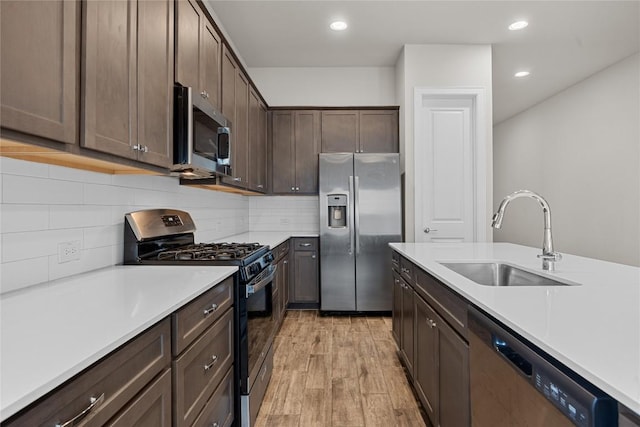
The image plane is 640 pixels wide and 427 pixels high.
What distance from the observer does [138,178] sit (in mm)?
1979

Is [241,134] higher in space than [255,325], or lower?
higher

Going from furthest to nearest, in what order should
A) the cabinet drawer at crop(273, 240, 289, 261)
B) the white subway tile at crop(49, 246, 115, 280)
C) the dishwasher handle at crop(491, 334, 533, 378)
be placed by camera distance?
1. the cabinet drawer at crop(273, 240, 289, 261)
2. the white subway tile at crop(49, 246, 115, 280)
3. the dishwasher handle at crop(491, 334, 533, 378)

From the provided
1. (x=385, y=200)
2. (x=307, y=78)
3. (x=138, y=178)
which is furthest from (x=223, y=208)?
(x=307, y=78)

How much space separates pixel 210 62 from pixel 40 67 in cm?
141

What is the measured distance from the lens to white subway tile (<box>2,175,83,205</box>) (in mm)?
1191

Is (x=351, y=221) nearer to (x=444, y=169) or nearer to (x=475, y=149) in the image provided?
(x=444, y=169)

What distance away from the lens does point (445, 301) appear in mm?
1464

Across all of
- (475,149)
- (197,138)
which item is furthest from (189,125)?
(475,149)

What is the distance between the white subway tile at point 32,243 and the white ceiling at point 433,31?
252 cm

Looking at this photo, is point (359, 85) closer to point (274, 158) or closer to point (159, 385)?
point (274, 158)

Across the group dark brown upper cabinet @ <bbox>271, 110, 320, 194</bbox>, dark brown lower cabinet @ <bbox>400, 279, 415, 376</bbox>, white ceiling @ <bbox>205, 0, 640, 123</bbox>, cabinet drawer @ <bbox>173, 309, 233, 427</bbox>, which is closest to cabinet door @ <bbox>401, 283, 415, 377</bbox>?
dark brown lower cabinet @ <bbox>400, 279, 415, 376</bbox>

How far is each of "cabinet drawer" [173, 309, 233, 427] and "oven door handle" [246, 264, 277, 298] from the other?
0.57ft

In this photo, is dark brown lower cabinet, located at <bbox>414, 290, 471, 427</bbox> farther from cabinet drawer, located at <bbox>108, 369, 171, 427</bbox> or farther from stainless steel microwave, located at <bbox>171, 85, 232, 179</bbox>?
stainless steel microwave, located at <bbox>171, 85, 232, 179</bbox>

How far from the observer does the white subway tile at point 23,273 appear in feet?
3.83
